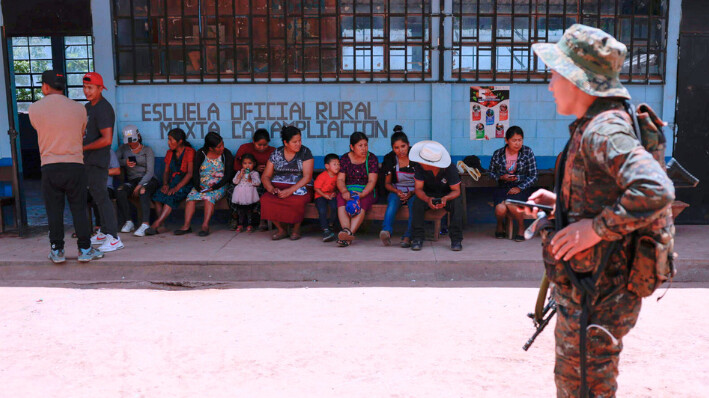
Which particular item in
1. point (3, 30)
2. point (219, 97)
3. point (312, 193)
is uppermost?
point (3, 30)

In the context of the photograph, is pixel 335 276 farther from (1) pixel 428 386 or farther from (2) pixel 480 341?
(1) pixel 428 386

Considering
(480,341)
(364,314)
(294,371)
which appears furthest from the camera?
(364,314)

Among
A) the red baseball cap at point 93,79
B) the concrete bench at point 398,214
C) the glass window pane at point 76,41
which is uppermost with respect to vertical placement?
the glass window pane at point 76,41

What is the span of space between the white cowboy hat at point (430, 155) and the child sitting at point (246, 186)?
6.33ft

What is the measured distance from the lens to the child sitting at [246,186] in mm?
7641

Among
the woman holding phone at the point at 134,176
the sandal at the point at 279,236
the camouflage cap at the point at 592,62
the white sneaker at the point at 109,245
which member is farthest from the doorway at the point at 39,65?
the camouflage cap at the point at 592,62

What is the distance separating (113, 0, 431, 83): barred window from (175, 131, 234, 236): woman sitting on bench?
891 millimetres

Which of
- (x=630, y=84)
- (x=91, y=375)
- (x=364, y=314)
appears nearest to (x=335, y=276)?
(x=364, y=314)

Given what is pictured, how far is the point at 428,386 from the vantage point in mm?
3570

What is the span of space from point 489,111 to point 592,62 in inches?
222

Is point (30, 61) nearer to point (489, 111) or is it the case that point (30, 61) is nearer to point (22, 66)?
point (22, 66)

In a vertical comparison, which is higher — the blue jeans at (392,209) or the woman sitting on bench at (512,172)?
the woman sitting on bench at (512,172)

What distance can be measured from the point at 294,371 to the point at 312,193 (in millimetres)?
3918

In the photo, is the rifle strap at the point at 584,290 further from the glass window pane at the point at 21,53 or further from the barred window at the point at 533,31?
the glass window pane at the point at 21,53
